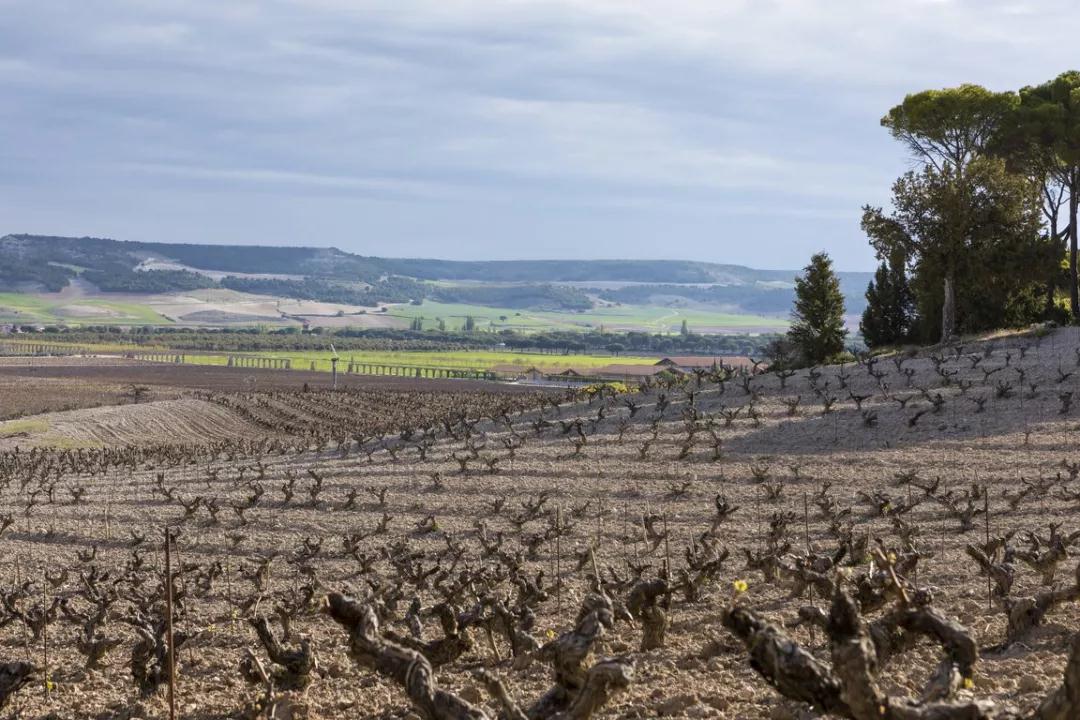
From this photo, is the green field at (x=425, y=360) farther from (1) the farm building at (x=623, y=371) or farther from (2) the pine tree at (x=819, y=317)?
(2) the pine tree at (x=819, y=317)

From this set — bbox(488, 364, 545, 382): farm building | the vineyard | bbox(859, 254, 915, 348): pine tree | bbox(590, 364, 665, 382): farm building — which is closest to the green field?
bbox(488, 364, 545, 382): farm building

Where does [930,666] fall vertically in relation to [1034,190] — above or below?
below

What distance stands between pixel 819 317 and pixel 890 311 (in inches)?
177

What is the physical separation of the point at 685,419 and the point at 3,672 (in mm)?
25309

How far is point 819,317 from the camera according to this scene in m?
49.4

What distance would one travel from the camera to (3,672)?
1092cm

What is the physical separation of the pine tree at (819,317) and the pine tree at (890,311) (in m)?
2.48

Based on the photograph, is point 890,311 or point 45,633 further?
point 890,311

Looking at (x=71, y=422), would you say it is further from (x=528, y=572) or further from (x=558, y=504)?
(x=528, y=572)

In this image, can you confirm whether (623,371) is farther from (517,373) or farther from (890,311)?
(890,311)

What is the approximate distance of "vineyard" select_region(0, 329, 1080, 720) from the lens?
984 centimetres

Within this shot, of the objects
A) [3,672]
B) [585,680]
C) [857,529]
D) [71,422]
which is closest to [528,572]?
[857,529]

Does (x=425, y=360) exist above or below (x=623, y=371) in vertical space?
below

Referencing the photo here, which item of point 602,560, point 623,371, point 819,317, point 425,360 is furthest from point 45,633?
point 425,360
